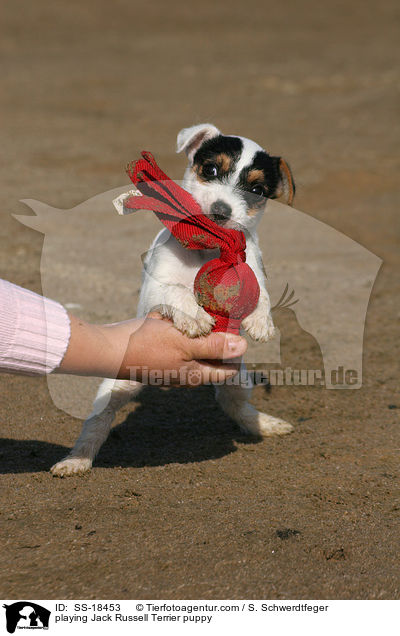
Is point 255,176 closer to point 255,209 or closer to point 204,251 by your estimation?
point 255,209

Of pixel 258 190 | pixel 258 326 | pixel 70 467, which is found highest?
pixel 258 190

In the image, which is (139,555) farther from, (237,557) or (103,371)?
(103,371)

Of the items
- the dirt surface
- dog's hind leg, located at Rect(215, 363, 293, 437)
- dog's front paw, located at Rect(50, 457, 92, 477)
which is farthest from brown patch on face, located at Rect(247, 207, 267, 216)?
dog's front paw, located at Rect(50, 457, 92, 477)

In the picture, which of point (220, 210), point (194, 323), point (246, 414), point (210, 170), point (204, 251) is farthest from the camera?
point (246, 414)

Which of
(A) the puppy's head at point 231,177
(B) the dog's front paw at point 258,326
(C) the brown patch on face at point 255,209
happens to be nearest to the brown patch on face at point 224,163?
(A) the puppy's head at point 231,177

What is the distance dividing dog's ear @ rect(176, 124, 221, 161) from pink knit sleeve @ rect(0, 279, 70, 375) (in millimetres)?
1699

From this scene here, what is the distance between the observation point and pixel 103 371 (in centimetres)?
314

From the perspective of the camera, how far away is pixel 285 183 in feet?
14.0

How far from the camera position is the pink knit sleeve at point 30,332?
2777 millimetres

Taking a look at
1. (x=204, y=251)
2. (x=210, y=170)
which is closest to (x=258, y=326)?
(x=204, y=251)

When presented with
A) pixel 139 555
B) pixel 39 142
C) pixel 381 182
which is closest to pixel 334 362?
pixel 139 555

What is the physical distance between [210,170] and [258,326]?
0.98 meters

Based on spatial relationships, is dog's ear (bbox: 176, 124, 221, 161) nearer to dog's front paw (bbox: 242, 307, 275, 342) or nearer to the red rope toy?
the red rope toy
